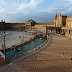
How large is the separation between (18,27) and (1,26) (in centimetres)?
2842

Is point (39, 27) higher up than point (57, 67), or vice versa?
point (39, 27)

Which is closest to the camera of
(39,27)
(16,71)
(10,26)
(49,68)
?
(16,71)

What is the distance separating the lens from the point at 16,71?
41.1 feet

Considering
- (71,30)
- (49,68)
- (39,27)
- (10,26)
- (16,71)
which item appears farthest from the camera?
(10,26)

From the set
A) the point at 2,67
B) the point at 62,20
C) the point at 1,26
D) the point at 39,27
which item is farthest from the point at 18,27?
the point at 2,67

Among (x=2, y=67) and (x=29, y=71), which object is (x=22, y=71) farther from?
(x=2, y=67)

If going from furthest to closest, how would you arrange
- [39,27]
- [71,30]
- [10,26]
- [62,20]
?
1. [10,26]
2. [39,27]
3. [62,20]
4. [71,30]

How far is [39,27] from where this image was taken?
12862 centimetres

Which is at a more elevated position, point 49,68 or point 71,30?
point 71,30

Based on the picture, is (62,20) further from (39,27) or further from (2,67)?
(2,67)

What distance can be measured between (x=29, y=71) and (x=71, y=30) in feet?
153

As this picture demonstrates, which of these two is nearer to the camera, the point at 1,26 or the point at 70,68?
the point at 70,68

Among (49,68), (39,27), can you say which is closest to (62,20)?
(39,27)

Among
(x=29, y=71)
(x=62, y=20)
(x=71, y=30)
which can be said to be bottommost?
(x=29, y=71)
